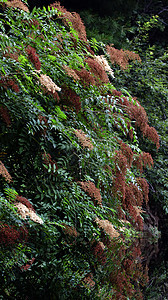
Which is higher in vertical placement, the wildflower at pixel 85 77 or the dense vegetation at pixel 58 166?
the wildflower at pixel 85 77

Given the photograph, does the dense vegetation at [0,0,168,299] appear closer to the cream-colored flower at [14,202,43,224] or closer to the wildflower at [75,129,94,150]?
the wildflower at [75,129,94,150]

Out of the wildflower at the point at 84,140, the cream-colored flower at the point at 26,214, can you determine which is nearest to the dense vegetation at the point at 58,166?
the wildflower at the point at 84,140

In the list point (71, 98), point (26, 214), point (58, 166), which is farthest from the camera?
point (58, 166)

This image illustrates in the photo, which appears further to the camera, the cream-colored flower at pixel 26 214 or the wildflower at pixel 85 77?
the wildflower at pixel 85 77

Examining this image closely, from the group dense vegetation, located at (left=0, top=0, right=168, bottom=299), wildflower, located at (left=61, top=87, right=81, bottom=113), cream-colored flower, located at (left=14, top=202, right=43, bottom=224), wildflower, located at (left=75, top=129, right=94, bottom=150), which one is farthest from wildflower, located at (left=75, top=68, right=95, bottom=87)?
cream-colored flower, located at (left=14, top=202, right=43, bottom=224)

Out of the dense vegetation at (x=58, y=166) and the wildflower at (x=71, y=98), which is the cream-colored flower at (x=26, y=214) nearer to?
the dense vegetation at (x=58, y=166)

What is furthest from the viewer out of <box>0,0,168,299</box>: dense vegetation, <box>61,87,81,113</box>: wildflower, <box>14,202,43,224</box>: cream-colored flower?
<box>61,87,81,113</box>: wildflower

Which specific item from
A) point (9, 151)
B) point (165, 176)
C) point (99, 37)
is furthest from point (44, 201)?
point (99, 37)

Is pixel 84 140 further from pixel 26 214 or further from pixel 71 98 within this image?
pixel 26 214

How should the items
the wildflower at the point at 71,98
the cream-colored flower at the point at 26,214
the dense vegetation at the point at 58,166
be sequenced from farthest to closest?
the wildflower at the point at 71,98 → the dense vegetation at the point at 58,166 → the cream-colored flower at the point at 26,214

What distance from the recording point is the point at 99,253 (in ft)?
9.94

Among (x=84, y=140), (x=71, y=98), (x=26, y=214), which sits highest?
(x=71, y=98)

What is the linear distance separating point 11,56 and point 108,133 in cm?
137

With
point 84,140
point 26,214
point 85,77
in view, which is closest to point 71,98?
point 85,77
